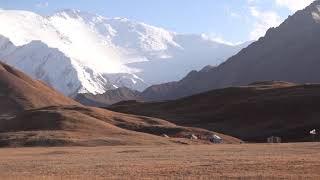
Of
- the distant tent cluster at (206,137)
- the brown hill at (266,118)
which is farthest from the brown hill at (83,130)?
the brown hill at (266,118)

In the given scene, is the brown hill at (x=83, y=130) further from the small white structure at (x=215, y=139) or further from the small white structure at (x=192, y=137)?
the small white structure at (x=215, y=139)

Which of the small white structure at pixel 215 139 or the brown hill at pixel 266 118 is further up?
the brown hill at pixel 266 118

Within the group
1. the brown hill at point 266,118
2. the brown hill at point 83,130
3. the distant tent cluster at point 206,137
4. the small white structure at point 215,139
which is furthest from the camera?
the brown hill at point 266,118

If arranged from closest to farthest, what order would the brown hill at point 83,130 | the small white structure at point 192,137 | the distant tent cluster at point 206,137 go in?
1. the brown hill at point 83,130
2. the distant tent cluster at point 206,137
3. the small white structure at point 192,137

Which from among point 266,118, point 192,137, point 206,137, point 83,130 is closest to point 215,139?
point 192,137

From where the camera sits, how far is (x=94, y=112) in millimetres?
164500

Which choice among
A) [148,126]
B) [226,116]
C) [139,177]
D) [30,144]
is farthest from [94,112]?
[139,177]

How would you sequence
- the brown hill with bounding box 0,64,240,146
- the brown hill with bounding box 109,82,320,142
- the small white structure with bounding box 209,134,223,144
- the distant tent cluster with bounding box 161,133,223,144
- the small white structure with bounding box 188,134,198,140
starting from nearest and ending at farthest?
the brown hill with bounding box 0,64,240,146 → the small white structure with bounding box 209,134,223,144 → the distant tent cluster with bounding box 161,133,223,144 → the small white structure with bounding box 188,134,198,140 → the brown hill with bounding box 109,82,320,142

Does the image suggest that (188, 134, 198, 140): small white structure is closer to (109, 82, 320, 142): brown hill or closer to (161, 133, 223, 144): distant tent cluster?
(161, 133, 223, 144): distant tent cluster

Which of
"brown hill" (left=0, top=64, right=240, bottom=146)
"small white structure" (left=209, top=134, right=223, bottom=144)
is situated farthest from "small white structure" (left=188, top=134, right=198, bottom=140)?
"small white structure" (left=209, top=134, right=223, bottom=144)

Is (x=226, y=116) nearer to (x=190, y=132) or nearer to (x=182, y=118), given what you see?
(x=182, y=118)

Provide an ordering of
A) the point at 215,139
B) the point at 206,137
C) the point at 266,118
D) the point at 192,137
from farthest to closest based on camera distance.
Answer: the point at 266,118, the point at 206,137, the point at 192,137, the point at 215,139

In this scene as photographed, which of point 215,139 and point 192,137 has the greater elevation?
point 192,137

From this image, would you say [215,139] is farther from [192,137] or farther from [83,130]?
[83,130]
